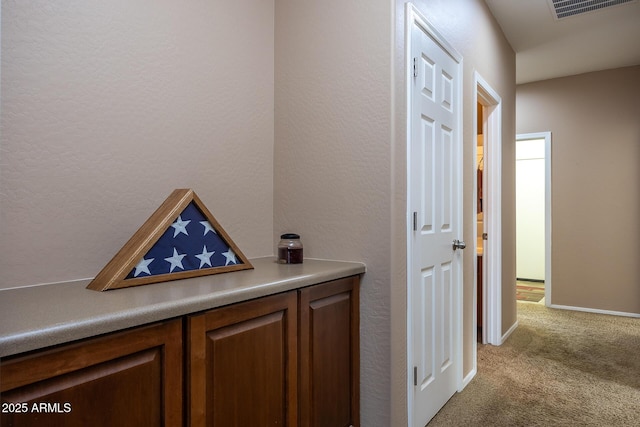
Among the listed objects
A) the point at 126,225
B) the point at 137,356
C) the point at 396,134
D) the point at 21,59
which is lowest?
the point at 137,356

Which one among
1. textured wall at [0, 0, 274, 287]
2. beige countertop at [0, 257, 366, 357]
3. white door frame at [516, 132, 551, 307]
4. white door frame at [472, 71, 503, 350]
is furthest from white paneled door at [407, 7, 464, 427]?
white door frame at [516, 132, 551, 307]

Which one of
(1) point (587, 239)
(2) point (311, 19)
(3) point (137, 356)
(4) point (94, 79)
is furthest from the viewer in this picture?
(1) point (587, 239)

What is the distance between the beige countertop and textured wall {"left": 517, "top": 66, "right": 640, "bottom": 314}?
413cm

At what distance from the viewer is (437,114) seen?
2.16m

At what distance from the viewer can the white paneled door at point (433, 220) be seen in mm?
1909

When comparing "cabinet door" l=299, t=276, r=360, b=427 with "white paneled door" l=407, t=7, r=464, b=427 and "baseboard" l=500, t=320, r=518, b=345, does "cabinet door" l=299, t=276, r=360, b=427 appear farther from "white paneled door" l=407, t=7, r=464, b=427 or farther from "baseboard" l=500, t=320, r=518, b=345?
"baseboard" l=500, t=320, r=518, b=345

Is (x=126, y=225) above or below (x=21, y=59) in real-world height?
below

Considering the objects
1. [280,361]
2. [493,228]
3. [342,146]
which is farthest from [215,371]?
[493,228]

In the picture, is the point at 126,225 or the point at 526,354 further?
the point at 526,354

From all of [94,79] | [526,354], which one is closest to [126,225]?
[94,79]

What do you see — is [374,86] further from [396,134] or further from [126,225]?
[126,225]

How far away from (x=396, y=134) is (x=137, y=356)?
50.4 inches

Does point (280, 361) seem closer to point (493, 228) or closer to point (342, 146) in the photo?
point (342, 146)

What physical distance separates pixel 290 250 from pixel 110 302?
0.83 meters
